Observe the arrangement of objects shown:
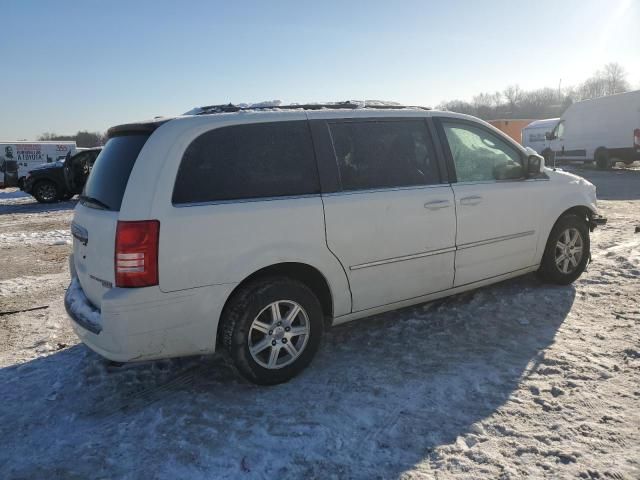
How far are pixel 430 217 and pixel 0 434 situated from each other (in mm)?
3280

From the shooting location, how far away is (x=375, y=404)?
3129 mm

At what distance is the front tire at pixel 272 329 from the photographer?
10.4ft

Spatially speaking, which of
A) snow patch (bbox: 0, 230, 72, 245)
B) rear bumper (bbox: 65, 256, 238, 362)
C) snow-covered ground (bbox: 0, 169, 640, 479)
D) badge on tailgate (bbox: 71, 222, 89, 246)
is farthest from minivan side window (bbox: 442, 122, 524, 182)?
snow patch (bbox: 0, 230, 72, 245)

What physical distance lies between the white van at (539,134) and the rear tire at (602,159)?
350 centimetres

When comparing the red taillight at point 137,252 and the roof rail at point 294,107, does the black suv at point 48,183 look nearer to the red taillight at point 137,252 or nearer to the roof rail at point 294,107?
the roof rail at point 294,107

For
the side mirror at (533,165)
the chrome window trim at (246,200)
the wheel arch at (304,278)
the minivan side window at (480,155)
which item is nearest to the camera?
the chrome window trim at (246,200)

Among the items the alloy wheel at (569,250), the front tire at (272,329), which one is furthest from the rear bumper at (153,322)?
the alloy wheel at (569,250)

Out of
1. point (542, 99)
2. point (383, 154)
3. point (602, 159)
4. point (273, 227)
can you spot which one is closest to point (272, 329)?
point (273, 227)

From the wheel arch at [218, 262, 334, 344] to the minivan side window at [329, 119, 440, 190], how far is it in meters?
0.66

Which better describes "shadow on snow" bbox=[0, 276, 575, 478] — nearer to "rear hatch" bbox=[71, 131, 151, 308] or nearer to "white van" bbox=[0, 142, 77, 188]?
"rear hatch" bbox=[71, 131, 151, 308]

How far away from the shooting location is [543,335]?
403 centimetres

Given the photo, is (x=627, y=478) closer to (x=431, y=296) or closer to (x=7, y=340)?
(x=431, y=296)

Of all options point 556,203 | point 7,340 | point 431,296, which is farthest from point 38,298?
point 556,203

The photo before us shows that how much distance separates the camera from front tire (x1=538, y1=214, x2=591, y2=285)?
16.3 feet
